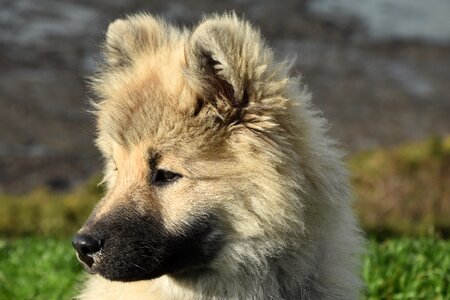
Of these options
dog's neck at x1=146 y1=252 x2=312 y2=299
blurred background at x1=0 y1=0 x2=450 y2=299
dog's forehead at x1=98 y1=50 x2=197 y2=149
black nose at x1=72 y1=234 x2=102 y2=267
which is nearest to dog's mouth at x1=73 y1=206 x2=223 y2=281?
black nose at x1=72 y1=234 x2=102 y2=267

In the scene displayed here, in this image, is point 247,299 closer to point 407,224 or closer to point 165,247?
point 165,247

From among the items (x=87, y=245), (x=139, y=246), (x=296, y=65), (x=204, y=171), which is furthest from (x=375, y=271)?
(x=296, y=65)

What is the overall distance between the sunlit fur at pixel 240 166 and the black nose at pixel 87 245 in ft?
0.68

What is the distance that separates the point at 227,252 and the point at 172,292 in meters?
0.42

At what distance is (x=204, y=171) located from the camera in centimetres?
426

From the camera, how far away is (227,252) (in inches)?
173

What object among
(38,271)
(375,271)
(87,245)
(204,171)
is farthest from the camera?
(38,271)

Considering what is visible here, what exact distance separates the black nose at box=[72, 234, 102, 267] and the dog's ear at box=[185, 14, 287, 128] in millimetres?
985

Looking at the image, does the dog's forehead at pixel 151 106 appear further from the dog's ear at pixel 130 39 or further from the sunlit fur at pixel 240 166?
the dog's ear at pixel 130 39

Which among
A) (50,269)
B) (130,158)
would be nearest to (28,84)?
(50,269)

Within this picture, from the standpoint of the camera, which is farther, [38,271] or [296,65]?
[296,65]

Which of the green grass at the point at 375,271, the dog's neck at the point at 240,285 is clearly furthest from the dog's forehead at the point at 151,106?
the green grass at the point at 375,271

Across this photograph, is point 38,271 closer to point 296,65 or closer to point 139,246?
point 139,246

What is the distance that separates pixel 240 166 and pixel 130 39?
123 centimetres
